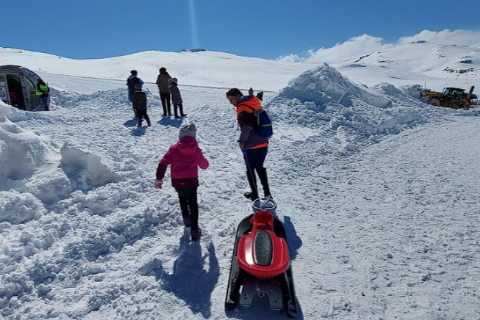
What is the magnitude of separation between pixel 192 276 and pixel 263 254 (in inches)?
44.0

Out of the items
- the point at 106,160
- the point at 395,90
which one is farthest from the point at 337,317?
the point at 395,90

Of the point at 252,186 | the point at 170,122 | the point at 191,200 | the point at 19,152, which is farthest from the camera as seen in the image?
the point at 170,122

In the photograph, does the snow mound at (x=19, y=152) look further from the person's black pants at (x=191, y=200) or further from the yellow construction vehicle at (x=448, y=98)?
the yellow construction vehicle at (x=448, y=98)

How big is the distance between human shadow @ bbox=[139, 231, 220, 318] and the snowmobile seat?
2.16 feet

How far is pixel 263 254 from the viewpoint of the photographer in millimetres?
3318

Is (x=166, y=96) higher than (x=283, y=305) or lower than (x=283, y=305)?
higher

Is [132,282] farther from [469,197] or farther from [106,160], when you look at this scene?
[469,197]

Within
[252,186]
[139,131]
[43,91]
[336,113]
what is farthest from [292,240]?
[43,91]

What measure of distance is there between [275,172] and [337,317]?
4.45 m

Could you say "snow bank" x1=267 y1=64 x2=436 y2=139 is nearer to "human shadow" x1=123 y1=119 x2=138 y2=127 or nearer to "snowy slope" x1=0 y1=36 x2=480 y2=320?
"snowy slope" x1=0 y1=36 x2=480 y2=320

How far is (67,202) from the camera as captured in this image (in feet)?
15.6

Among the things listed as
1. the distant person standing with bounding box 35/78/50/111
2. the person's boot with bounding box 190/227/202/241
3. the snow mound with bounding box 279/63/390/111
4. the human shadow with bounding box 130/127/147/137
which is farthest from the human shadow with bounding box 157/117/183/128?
the person's boot with bounding box 190/227/202/241

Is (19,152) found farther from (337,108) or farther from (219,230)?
(337,108)

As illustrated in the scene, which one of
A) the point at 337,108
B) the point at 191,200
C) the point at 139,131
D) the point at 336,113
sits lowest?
the point at 191,200
